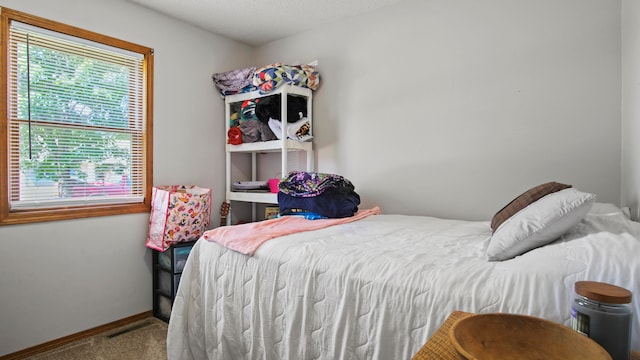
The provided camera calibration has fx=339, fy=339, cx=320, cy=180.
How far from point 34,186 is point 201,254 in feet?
4.05

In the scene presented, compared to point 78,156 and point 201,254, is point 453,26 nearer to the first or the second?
point 201,254

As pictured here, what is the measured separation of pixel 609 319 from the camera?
22.8 inches

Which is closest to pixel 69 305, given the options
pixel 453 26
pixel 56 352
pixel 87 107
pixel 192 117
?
pixel 56 352

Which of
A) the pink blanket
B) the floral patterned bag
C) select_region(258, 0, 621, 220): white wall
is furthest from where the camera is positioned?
the floral patterned bag

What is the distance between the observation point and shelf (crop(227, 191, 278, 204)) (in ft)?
9.29

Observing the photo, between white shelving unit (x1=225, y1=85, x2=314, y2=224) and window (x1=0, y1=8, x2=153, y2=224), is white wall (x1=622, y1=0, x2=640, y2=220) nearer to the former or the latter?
white shelving unit (x1=225, y1=85, x2=314, y2=224)

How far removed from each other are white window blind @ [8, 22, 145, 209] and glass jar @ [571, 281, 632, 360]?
2.72 meters

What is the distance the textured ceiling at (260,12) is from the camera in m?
2.55

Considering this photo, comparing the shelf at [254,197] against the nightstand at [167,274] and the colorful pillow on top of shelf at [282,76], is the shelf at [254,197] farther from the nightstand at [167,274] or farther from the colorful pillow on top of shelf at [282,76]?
the colorful pillow on top of shelf at [282,76]

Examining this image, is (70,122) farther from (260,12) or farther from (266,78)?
(260,12)

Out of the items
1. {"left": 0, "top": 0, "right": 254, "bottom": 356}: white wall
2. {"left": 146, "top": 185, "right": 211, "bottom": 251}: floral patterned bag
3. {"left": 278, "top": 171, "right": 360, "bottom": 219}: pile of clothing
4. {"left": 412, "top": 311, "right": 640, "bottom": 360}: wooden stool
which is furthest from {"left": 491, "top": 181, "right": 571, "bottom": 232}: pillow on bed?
{"left": 0, "top": 0, "right": 254, "bottom": 356}: white wall

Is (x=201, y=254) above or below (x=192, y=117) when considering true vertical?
below

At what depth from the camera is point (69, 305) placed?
225 cm

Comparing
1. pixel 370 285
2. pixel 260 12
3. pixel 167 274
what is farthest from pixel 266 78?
pixel 370 285
